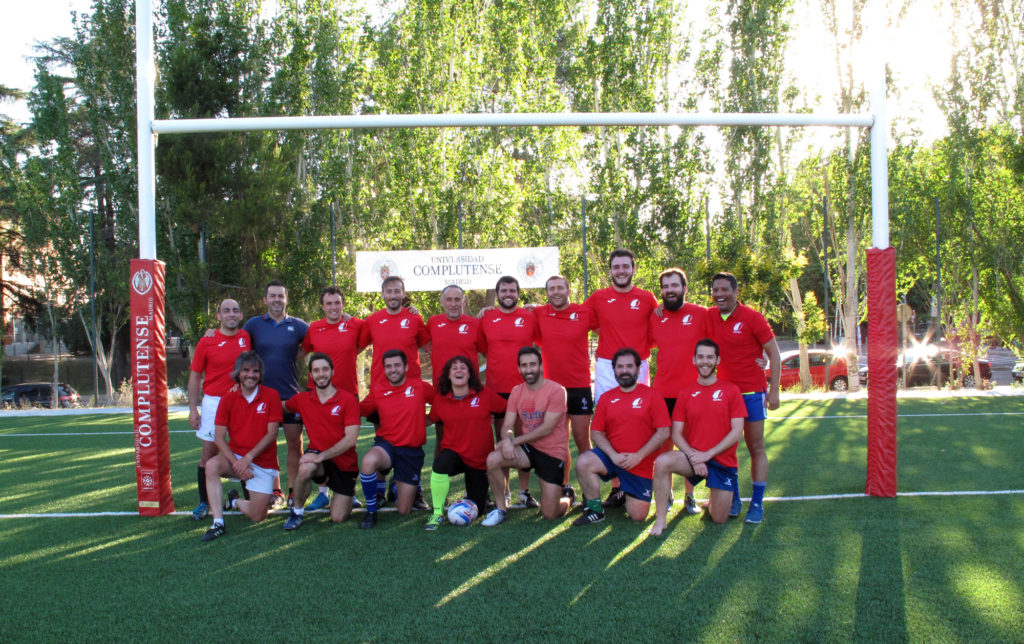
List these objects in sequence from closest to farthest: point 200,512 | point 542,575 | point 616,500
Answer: point 542,575 → point 200,512 → point 616,500

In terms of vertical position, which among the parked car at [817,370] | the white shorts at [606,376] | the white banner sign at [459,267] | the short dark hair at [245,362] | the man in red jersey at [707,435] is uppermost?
the white banner sign at [459,267]

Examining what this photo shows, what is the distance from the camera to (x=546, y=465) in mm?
4738

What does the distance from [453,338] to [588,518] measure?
1.62 metres

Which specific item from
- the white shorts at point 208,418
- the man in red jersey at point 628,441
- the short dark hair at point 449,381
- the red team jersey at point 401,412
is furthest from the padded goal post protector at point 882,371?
the white shorts at point 208,418

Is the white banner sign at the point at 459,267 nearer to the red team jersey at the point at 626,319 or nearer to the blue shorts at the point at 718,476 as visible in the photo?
the red team jersey at the point at 626,319

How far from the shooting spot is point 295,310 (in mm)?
13977

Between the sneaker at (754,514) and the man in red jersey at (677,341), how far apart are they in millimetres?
372

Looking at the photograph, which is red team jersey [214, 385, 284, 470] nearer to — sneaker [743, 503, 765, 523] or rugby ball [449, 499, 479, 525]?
rugby ball [449, 499, 479, 525]

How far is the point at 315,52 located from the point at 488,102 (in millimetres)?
4287

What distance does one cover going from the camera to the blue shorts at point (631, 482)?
4.61m

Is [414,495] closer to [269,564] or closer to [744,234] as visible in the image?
[269,564]

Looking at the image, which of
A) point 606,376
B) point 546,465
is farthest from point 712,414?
point 546,465

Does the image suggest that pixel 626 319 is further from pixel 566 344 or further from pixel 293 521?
pixel 293 521

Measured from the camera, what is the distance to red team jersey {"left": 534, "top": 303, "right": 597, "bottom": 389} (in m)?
5.19
